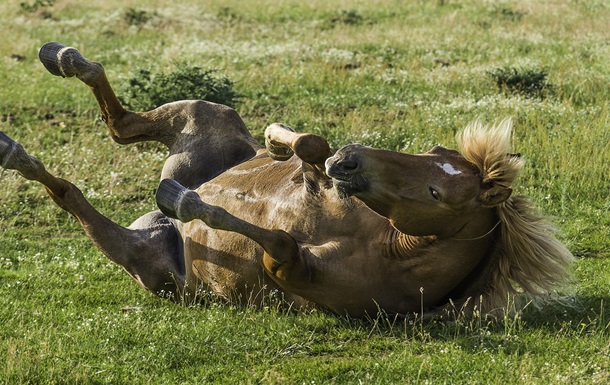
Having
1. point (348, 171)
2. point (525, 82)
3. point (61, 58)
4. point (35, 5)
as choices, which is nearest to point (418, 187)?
point (348, 171)

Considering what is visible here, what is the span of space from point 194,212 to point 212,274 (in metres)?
0.86

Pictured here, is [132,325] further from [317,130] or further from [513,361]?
[317,130]

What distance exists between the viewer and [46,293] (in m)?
7.96

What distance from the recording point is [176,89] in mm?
13547

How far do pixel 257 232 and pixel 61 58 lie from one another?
131 inches

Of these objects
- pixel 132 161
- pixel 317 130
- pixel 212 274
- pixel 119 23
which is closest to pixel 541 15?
pixel 119 23

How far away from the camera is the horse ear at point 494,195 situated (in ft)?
19.5

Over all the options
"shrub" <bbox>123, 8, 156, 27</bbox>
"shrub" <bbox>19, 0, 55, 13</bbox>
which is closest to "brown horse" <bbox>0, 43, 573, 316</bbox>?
"shrub" <bbox>123, 8, 156, 27</bbox>

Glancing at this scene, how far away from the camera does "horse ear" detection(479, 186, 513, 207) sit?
593 centimetres

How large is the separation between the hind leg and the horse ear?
304 centimetres

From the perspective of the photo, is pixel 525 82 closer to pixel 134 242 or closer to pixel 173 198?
pixel 134 242

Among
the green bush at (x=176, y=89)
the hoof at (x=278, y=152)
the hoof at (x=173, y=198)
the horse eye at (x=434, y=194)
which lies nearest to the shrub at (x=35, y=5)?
the green bush at (x=176, y=89)

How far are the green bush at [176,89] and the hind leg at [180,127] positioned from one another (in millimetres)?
4382

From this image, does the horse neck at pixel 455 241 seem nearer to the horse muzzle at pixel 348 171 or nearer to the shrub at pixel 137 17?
the horse muzzle at pixel 348 171
